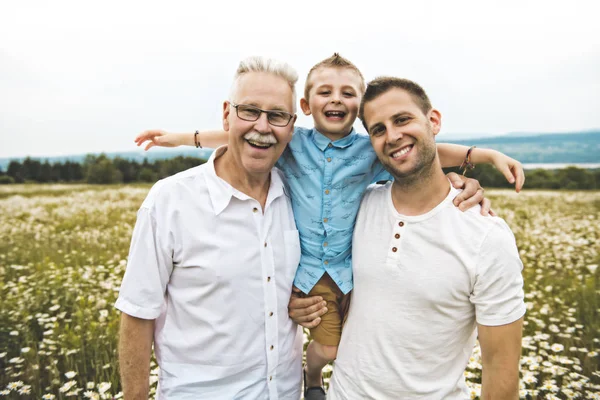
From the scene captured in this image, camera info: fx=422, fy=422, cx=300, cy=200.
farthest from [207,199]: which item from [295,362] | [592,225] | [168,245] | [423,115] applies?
[592,225]

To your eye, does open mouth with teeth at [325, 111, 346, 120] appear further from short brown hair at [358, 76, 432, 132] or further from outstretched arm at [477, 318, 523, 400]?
outstretched arm at [477, 318, 523, 400]

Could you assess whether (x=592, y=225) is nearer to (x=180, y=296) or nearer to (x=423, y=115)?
(x=423, y=115)

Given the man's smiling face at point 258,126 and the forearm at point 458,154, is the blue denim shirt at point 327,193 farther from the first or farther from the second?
the man's smiling face at point 258,126

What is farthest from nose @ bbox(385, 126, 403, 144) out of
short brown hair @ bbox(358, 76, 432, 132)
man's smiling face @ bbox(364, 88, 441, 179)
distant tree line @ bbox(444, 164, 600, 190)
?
distant tree line @ bbox(444, 164, 600, 190)

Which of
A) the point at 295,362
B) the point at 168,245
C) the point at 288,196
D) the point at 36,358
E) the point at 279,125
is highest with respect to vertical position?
the point at 279,125

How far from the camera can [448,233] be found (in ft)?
8.28

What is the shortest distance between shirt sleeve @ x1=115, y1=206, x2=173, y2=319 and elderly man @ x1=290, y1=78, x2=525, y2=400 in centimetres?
128

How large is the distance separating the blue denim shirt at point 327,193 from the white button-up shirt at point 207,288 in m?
0.43

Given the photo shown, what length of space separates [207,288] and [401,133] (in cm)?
157

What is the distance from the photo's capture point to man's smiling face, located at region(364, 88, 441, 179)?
264 cm

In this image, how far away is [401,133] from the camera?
2.65 meters

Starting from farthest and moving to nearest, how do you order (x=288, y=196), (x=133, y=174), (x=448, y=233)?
(x=133, y=174), (x=288, y=196), (x=448, y=233)

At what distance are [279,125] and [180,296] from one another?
1288 mm

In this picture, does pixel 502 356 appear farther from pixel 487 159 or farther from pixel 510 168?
pixel 487 159
